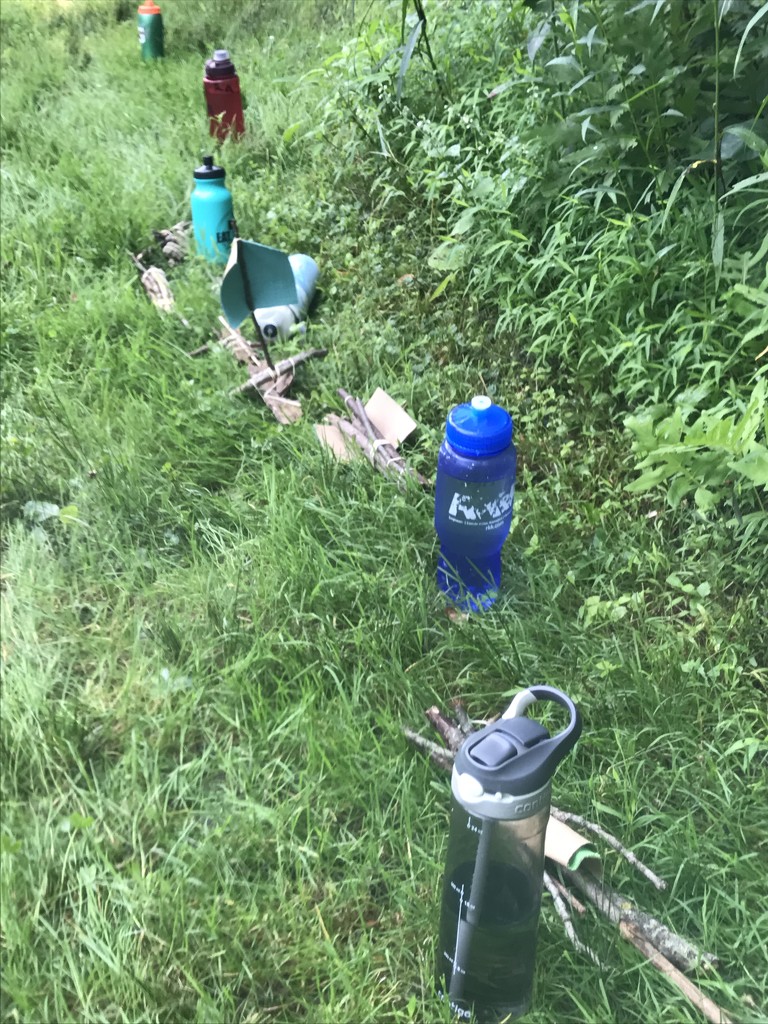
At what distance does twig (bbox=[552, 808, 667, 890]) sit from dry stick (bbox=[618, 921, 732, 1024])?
0.34ft

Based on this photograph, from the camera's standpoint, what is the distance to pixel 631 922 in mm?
1416

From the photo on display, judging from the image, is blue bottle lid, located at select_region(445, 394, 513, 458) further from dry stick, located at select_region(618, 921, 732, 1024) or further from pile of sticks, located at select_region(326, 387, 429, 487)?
dry stick, located at select_region(618, 921, 732, 1024)

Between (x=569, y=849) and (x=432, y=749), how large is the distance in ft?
1.12

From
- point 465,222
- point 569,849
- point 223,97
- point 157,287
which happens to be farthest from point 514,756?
point 223,97

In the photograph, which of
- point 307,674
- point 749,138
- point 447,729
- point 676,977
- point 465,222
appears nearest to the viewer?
point 676,977

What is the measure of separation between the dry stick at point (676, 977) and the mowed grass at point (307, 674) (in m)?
0.02

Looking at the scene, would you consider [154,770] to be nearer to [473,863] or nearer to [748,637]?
[473,863]

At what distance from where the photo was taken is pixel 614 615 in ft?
6.33

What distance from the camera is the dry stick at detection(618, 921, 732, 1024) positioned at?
4.31 feet

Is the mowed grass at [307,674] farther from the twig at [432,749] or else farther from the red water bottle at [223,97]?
the red water bottle at [223,97]

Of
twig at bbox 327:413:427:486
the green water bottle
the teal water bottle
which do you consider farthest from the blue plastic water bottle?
the green water bottle

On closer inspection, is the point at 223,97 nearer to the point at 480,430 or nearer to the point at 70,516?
the point at 70,516

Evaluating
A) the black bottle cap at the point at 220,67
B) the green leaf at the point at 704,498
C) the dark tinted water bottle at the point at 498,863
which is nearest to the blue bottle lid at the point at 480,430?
the green leaf at the point at 704,498

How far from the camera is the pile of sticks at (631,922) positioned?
135 centimetres
